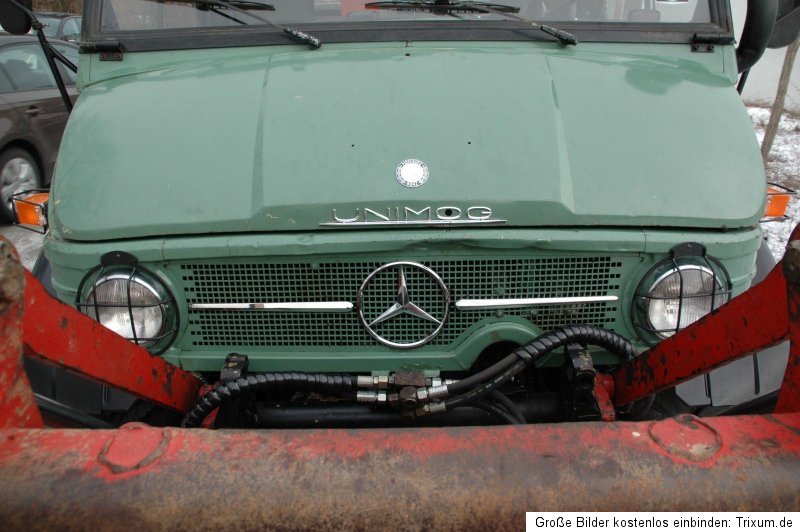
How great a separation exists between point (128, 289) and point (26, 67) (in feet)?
22.3

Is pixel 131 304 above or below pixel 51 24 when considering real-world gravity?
below

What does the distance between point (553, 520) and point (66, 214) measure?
5.91 ft

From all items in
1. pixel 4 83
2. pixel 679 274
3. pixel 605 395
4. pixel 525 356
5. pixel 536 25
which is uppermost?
pixel 536 25

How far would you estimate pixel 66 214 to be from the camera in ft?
7.34

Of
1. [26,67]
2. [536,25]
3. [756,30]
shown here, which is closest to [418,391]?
[536,25]

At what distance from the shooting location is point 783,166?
9.10 metres

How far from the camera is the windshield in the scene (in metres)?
2.90

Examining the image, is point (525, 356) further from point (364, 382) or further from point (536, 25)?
point (536, 25)

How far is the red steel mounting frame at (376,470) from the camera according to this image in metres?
1.40

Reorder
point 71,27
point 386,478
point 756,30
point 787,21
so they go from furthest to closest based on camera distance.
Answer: point 71,27 → point 787,21 → point 756,30 → point 386,478

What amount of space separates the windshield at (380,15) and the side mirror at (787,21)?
0.54m

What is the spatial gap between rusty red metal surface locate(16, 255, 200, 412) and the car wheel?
5.87 metres

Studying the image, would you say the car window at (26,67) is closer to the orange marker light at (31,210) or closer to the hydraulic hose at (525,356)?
the orange marker light at (31,210)

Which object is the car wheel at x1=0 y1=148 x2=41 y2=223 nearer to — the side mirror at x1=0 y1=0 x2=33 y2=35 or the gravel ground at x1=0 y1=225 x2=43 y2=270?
the gravel ground at x1=0 y1=225 x2=43 y2=270
